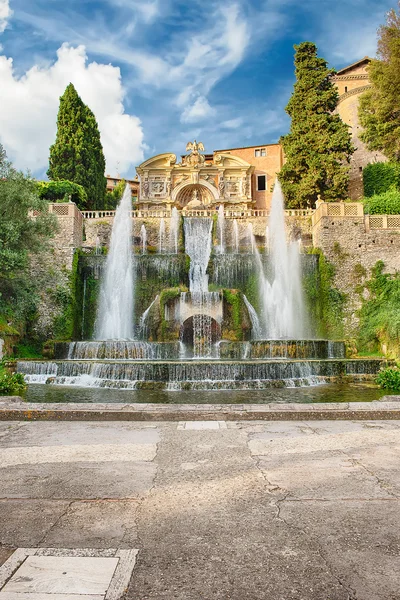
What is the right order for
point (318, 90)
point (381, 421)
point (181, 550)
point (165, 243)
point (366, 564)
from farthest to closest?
point (318, 90)
point (165, 243)
point (381, 421)
point (181, 550)
point (366, 564)

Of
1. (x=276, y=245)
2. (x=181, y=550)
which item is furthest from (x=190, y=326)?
(x=181, y=550)

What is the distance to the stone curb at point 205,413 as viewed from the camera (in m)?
6.91

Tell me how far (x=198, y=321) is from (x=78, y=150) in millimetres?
25665

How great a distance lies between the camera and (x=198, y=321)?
20.9 meters

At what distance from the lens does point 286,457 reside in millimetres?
4457

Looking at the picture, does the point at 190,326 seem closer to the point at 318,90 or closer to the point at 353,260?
the point at 353,260

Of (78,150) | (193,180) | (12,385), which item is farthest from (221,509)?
(193,180)

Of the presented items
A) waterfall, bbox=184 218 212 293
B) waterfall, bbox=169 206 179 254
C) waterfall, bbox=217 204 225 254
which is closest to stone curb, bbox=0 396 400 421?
waterfall, bbox=184 218 212 293

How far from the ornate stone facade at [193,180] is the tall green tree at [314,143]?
8511 millimetres

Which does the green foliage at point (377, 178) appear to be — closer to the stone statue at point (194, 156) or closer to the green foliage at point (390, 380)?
the stone statue at point (194, 156)

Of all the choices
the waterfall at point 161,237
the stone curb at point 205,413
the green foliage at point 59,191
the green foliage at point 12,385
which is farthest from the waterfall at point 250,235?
the stone curb at point 205,413

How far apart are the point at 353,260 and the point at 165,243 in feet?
40.0

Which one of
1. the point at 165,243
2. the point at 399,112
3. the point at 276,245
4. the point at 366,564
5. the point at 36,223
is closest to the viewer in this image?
the point at 366,564

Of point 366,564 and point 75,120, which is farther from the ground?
point 75,120
